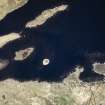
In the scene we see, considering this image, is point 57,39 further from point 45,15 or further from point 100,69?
point 100,69

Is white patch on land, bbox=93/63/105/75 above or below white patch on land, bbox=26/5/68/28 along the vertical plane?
below

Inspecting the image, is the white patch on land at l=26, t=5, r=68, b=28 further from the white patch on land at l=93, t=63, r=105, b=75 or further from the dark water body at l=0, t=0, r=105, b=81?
the white patch on land at l=93, t=63, r=105, b=75

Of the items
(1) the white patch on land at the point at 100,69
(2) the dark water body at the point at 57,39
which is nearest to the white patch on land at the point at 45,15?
(2) the dark water body at the point at 57,39

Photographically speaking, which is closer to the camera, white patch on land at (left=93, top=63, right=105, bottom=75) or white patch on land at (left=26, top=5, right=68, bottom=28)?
white patch on land at (left=93, top=63, right=105, bottom=75)

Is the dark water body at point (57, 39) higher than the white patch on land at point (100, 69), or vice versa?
the dark water body at point (57, 39)

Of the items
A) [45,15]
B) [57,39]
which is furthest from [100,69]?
[45,15]

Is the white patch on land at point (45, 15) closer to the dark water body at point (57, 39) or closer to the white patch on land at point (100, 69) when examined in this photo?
the dark water body at point (57, 39)

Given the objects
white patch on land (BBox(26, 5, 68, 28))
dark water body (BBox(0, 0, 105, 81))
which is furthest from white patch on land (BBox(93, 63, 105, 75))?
white patch on land (BBox(26, 5, 68, 28))

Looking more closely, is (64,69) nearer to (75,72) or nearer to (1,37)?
(75,72)
